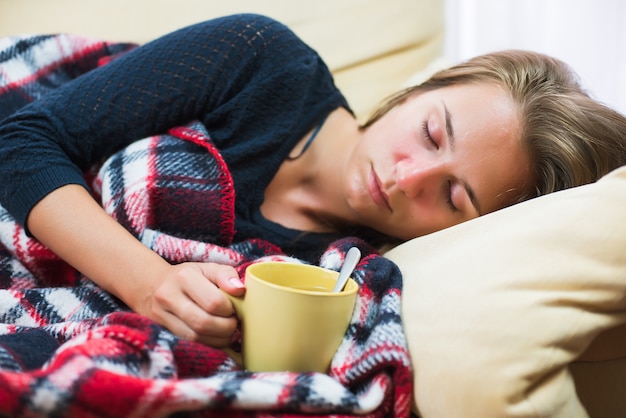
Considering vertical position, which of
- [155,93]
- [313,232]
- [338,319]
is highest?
[155,93]

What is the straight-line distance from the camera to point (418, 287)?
735 millimetres

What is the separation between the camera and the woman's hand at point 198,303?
25.8 inches

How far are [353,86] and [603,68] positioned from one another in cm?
55

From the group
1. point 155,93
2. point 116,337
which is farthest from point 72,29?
point 116,337

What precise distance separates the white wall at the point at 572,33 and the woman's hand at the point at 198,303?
36.3 inches

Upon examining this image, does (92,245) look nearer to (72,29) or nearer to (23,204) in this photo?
(23,204)

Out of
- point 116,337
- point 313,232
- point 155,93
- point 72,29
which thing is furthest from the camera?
point 72,29

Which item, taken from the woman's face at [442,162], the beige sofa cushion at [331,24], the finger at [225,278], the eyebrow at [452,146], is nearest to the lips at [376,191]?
the woman's face at [442,162]

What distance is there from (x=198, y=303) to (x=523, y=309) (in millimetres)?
338

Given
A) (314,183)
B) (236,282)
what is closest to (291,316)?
(236,282)

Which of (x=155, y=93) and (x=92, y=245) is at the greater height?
(x=155, y=93)

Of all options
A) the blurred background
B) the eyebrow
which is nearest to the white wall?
the blurred background

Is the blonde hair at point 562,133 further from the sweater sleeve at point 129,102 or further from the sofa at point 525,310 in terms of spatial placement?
the sweater sleeve at point 129,102

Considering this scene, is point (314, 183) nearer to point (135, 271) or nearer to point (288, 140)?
point (288, 140)
